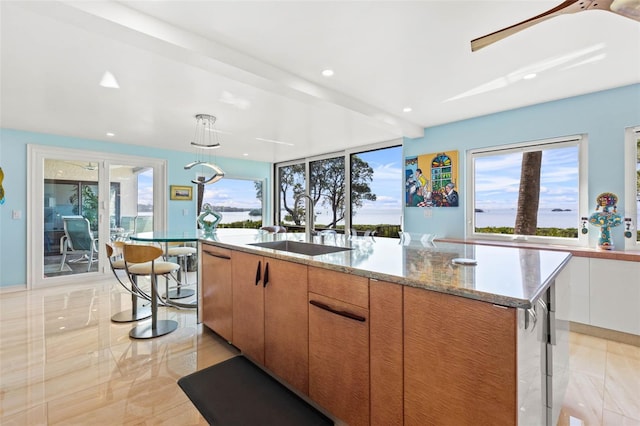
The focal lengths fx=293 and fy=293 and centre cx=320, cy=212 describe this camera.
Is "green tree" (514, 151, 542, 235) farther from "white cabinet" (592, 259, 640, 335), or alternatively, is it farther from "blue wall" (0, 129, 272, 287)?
"blue wall" (0, 129, 272, 287)

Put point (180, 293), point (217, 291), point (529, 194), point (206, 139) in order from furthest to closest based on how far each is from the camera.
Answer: point (206, 139)
point (180, 293)
point (529, 194)
point (217, 291)

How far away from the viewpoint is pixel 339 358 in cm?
142

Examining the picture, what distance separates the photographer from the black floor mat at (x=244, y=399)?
157 cm

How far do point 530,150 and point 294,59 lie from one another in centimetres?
305

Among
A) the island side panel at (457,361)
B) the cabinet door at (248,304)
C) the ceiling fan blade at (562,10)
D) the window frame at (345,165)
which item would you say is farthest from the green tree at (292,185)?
the island side panel at (457,361)

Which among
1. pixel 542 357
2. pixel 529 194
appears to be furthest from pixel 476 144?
pixel 542 357

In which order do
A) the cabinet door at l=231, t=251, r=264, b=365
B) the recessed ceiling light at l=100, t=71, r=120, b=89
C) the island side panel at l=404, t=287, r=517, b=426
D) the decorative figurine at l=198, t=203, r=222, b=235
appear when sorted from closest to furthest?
the island side panel at l=404, t=287, r=517, b=426, the cabinet door at l=231, t=251, r=264, b=365, the recessed ceiling light at l=100, t=71, r=120, b=89, the decorative figurine at l=198, t=203, r=222, b=235

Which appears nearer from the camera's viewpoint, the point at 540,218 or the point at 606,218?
the point at 606,218

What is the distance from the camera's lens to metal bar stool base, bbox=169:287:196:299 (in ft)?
12.6

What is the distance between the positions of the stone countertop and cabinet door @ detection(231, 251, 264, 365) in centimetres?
16

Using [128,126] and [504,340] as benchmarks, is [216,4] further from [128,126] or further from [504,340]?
[128,126]

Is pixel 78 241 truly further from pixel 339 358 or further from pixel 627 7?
pixel 627 7

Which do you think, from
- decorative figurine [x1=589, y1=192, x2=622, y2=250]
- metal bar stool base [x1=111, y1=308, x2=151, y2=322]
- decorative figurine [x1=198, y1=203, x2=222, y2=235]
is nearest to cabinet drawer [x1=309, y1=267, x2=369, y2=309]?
decorative figurine [x1=198, y1=203, x2=222, y2=235]

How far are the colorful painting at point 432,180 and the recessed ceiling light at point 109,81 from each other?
149 inches
